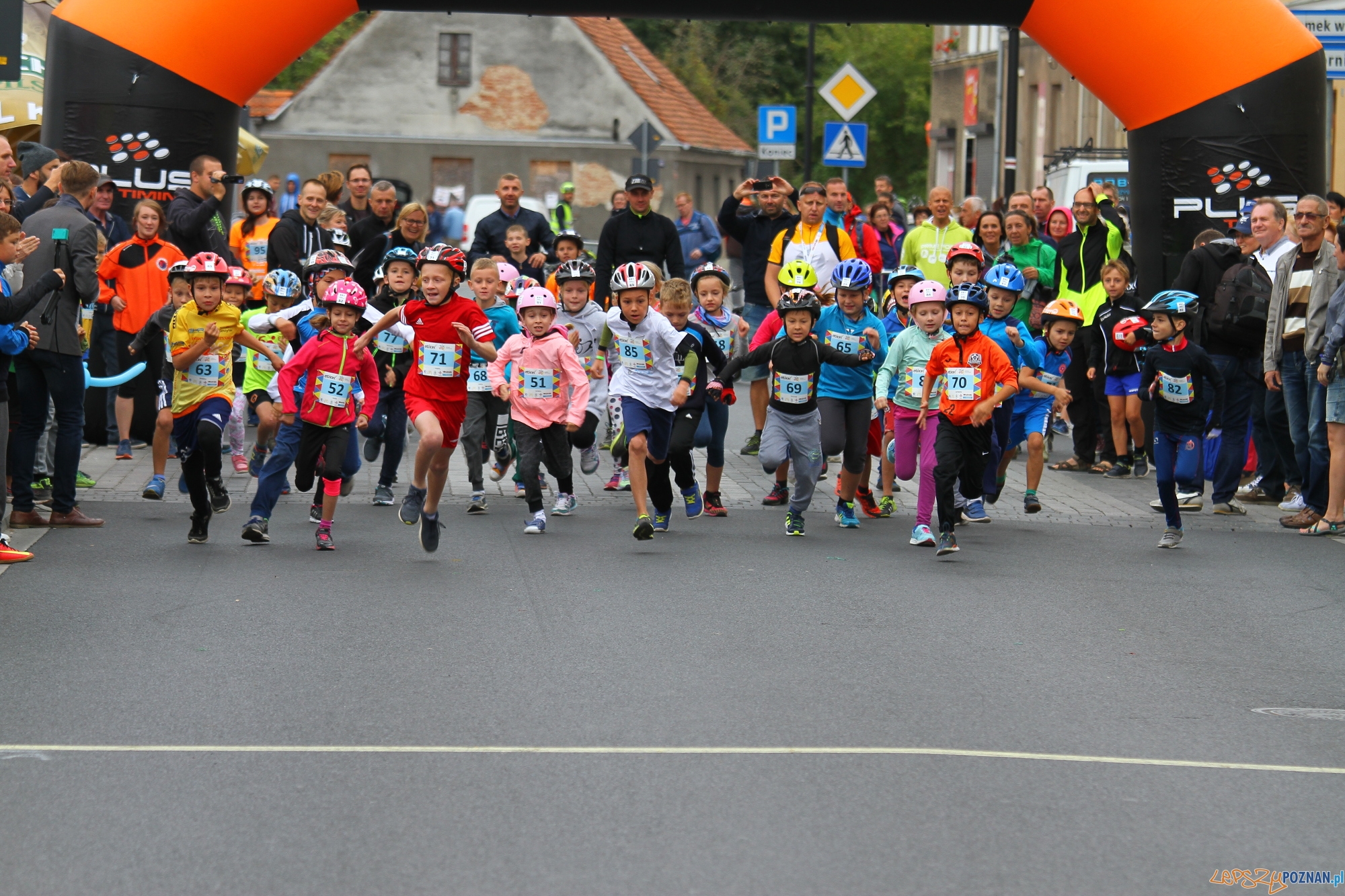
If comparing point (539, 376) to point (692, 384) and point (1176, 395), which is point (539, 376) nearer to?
point (692, 384)

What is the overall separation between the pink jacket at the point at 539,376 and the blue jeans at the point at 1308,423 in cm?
502

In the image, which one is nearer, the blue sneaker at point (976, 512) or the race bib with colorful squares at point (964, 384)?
the race bib with colorful squares at point (964, 384)

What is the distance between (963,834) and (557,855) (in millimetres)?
1188

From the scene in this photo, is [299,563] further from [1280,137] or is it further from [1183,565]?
[1280,137]

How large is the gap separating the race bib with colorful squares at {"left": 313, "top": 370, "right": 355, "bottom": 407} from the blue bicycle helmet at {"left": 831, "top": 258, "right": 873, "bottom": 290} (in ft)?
11.2

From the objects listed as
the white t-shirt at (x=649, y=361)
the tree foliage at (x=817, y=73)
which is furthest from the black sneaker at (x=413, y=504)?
the tree foliage at (x=817, y=73)

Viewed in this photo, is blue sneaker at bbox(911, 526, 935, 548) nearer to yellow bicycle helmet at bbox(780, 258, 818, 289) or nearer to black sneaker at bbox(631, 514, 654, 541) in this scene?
black sneaker at bbox(631, 514, 654, 541)

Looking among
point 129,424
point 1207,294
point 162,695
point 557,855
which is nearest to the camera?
point 557,855

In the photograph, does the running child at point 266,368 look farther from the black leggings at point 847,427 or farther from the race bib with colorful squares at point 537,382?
the black leggings at point 847,427

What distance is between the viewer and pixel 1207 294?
44.8ft

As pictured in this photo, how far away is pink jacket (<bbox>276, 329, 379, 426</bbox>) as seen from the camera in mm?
10430

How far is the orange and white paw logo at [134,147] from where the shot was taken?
1465 centimetres

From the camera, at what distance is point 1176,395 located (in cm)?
1141

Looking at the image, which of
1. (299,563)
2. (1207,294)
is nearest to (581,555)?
(299,563)
